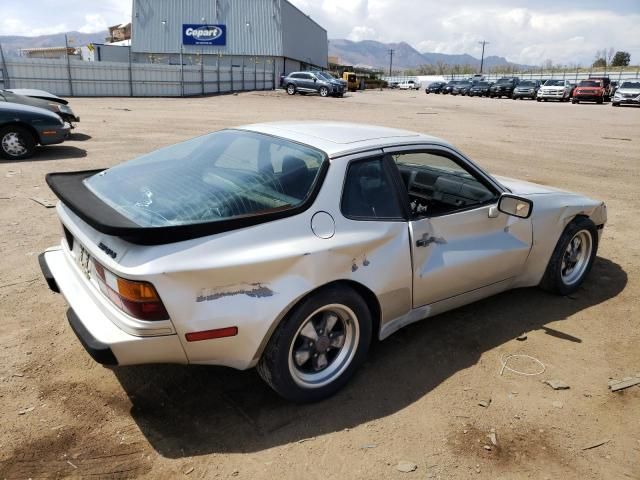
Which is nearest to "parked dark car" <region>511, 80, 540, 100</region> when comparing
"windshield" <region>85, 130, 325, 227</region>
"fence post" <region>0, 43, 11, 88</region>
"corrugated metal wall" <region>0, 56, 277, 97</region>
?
"corrugated metal wall" <region>0, 56, 277, 97</region>

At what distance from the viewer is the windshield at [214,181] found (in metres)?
2.68

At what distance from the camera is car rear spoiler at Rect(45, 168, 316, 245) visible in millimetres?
2367

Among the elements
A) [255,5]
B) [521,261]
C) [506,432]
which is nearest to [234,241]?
[506,432]

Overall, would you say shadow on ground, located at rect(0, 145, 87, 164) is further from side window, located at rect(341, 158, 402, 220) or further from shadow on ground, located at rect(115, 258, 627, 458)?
side window, located at rect(341, 158, 402, 220)

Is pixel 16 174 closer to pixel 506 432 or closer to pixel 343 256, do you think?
pixel 343 256

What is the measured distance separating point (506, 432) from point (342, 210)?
1.51 m

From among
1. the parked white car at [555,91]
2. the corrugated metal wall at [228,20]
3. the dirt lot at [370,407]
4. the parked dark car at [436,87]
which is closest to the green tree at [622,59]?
the parked dark car at [436,87]

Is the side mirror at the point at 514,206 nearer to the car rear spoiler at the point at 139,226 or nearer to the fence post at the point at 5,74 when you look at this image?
the car rear spoiler at the point at 139,226

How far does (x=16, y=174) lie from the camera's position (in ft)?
27.2

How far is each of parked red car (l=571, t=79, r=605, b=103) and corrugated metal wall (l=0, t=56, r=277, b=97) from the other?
25.7 m

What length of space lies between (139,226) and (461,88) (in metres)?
54.5

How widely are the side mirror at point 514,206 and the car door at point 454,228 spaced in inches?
5.0

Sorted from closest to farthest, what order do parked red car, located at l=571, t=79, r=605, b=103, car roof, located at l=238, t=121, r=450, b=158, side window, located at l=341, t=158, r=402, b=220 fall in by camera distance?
side window, located at l=341, t=158, r=402, b=220 → car roof, located at l=238, t=121, r=450, b=158 → parked red car, located at l=571, t=79, r=605, b=103

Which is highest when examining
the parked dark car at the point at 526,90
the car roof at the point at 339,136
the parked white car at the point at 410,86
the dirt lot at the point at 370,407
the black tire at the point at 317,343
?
the parked white car at the point at 410,86
